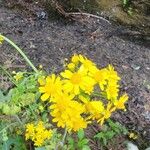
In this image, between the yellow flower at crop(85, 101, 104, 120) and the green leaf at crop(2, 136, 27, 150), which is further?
the green leaf at crop(2, 136, 27, 150)

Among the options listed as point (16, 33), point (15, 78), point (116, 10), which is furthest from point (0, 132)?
point (116, 10)

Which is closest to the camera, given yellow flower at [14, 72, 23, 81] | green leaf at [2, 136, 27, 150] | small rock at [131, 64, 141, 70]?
green leaf at [2, 136, 27, 150]

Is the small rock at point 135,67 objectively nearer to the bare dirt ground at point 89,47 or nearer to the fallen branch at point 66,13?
the bare dirt ground at point 89,47

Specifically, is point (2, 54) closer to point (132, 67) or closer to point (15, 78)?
point (15, 78)

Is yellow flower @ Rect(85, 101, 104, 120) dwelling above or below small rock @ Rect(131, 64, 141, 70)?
above

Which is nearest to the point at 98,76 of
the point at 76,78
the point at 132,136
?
the point at 76,78

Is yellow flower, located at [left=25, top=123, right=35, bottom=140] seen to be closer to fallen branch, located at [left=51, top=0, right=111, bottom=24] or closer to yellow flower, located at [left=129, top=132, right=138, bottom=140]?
yellow flower, located at [left=129, top=132, right=138, bottom=140]

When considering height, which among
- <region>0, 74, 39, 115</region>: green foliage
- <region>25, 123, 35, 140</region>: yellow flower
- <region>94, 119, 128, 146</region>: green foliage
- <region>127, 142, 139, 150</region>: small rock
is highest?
<region>0, 74, 39, 115</region>: green foliage

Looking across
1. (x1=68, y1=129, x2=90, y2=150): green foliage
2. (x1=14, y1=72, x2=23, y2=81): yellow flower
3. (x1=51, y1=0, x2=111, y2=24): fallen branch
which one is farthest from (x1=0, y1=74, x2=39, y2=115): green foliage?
(x1=51, y1=0, x2=111, y2=24): fallen branch

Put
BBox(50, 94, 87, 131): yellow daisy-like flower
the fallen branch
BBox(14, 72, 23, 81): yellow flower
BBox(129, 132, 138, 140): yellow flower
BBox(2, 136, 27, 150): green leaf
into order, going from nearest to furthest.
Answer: BBox(50, 94, 87, 131): yellow daisy-like flower, BBox(2, 136, 27, 150): green leaf, BBox(14, 72, 23, 81): yellow flower, BBox(129, 132, 138, 140): yellow flower, the fallen branch
